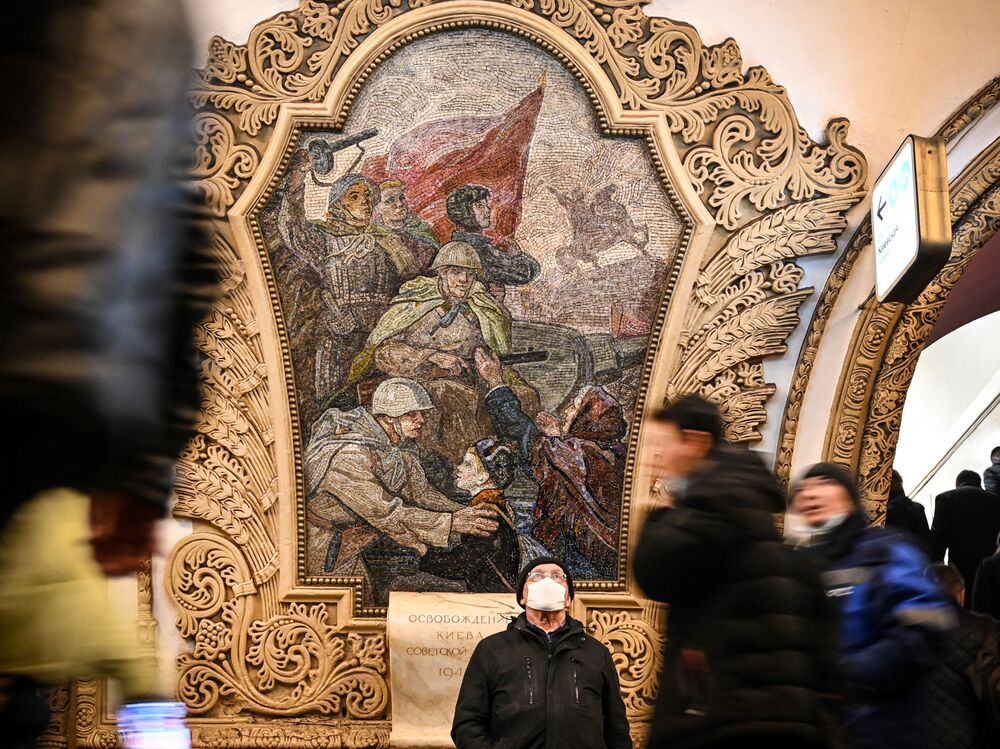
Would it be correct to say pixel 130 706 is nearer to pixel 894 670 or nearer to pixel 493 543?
pixel 894 670

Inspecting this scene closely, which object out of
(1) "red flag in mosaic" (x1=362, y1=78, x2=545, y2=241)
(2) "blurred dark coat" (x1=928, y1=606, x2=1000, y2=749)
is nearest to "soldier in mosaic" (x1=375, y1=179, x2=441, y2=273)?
(1) "red flag in mosaic" (x1=362, y1=78, x2=545, y2=241)

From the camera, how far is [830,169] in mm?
7176

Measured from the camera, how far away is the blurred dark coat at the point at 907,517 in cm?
841

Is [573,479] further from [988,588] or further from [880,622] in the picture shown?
[880,622]

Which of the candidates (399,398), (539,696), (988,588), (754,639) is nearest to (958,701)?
(539,696)

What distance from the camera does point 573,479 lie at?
23.0ft

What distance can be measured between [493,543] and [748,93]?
9.76 ft

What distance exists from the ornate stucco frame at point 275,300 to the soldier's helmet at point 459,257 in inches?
38.3

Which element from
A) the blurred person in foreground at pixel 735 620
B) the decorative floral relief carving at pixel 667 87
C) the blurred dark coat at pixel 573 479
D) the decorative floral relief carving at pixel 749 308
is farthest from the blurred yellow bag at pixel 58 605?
the decorative floral relief carving at pixel 667 87

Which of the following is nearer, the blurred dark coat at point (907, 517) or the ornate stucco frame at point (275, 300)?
the ornate stucco frame at point (275, 300)

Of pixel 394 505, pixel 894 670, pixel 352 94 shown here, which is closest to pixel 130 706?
pixel 894 670

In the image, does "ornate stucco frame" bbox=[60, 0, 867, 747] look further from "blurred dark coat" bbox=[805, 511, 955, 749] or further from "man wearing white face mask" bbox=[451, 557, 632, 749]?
"blurred dark coat" bbox=[805, 511, 955, 749]

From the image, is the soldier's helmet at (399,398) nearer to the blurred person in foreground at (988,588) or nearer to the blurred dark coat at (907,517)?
the blurred person in foreground at (988,588)

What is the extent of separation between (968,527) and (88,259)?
28.9 feet
